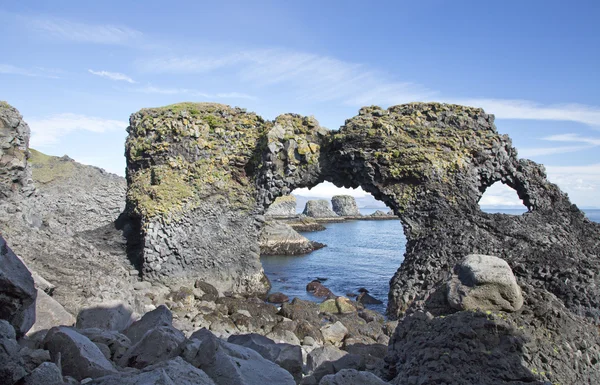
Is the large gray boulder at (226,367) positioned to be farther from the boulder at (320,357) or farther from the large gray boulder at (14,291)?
the boulder at (320,357)

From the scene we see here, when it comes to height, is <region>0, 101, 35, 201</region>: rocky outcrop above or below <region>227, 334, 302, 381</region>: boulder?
above

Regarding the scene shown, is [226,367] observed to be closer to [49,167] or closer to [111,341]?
[111,341]

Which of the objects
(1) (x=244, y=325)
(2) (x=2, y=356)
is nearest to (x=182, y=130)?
(1) (x=244, y=325)

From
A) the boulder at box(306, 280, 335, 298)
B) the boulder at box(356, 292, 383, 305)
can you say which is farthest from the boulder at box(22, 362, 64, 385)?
the boulder at box(306, 280, 335, 298)

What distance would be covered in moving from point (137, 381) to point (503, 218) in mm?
18246

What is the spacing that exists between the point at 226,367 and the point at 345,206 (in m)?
135

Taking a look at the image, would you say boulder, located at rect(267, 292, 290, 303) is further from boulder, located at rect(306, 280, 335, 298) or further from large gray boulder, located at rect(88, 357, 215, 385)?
large gray boulder, located at rect(88, 357, 215, 385)

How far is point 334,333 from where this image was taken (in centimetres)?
1580

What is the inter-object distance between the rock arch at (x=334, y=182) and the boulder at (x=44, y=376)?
1489cm

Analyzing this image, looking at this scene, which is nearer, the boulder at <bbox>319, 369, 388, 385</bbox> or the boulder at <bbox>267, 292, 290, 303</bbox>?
the boulder at <bbox>319, 369, 388, 385</bbox>

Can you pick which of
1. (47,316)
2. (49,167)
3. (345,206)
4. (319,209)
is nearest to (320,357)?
(47,316)

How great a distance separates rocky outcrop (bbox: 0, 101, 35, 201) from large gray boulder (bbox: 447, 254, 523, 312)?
17467 mm

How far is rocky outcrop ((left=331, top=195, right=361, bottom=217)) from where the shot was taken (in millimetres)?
140500

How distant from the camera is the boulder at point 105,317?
9.52 m
